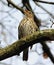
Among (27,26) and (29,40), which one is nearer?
(29,40)

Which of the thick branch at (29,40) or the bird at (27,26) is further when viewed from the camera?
the bird at (27,26)

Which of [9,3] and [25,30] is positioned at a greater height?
[9,3]

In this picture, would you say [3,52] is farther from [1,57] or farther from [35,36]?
[35,36]

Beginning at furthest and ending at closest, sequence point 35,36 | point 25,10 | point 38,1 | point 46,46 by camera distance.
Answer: point 25,10 → point 38,1 → point 46,46 → point 35,36

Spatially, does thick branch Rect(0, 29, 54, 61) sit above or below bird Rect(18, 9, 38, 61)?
above

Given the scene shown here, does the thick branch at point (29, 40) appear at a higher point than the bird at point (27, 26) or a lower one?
higher

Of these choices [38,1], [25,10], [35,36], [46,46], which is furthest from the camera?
[25,10]

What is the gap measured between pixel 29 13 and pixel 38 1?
31 centimetres

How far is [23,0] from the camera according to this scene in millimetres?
2865

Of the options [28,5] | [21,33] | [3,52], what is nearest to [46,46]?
[21,33]

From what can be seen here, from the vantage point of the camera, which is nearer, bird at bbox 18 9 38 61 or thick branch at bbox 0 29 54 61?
thick branch at bbox 0 29 54 61

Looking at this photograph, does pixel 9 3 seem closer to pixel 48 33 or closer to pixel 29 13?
pixel 29 13

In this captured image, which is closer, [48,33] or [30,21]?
[48,33]

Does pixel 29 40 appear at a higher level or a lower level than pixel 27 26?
higher
